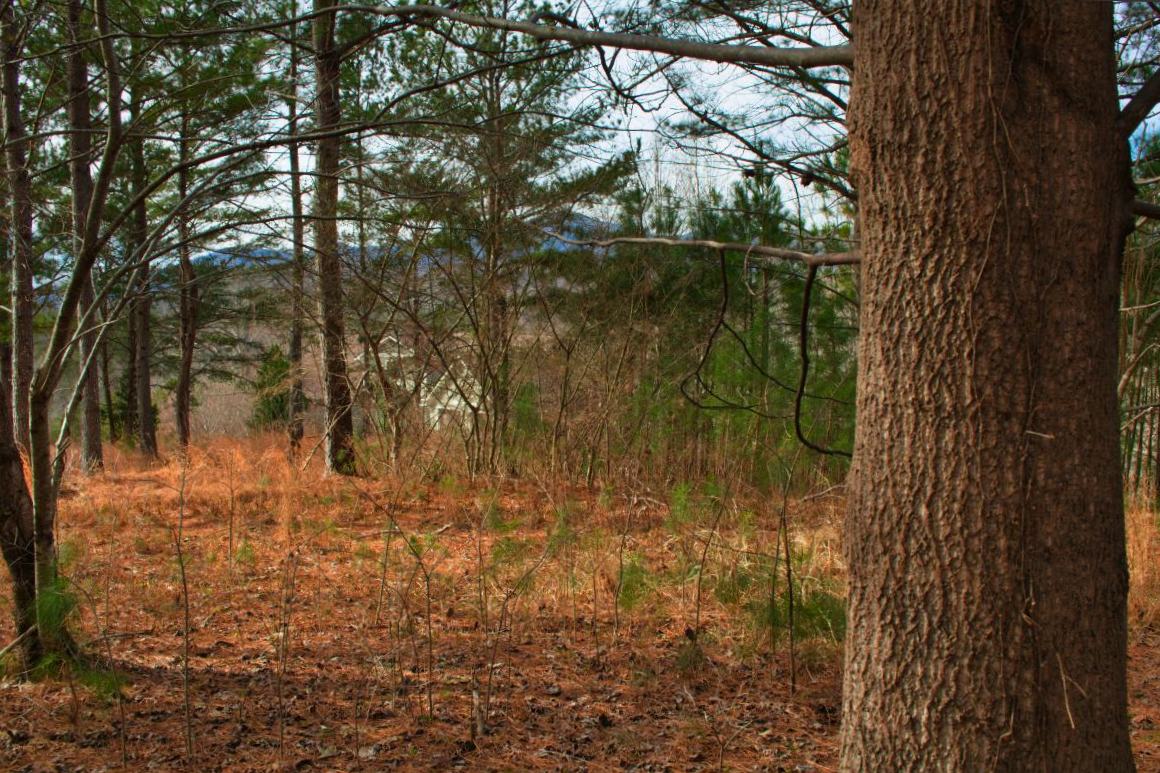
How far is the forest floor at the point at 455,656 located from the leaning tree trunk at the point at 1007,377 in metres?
1.09

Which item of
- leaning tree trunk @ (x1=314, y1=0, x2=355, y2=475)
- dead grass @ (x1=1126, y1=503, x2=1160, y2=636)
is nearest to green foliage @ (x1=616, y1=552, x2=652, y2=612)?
dead grass @ (x1=1126, y1=503, x2=1160, y2=636)

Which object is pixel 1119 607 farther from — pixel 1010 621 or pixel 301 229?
pixel 301 229

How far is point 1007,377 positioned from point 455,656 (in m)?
2.56

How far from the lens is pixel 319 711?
300 centimetres

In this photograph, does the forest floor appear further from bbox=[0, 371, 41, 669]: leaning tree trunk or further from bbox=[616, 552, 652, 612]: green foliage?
bbox=[0, 371, 41, 669]: leaning tree trunk

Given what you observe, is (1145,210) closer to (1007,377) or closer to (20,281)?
(1007,377)

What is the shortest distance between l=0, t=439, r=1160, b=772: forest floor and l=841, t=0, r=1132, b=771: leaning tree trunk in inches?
43.0

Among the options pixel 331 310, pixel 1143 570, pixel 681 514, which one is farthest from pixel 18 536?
pixel 1143 570

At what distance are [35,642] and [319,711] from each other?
1009mm

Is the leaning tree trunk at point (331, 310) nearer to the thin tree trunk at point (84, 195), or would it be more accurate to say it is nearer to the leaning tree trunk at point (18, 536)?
the thin tree trunk at point (84, 195)

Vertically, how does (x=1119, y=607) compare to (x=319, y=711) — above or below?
above

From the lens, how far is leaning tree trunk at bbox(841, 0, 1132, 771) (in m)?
1.75

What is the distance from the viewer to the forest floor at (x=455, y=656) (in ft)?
8.96

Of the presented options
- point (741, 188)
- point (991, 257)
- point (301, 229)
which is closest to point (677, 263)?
point (741, 188)
